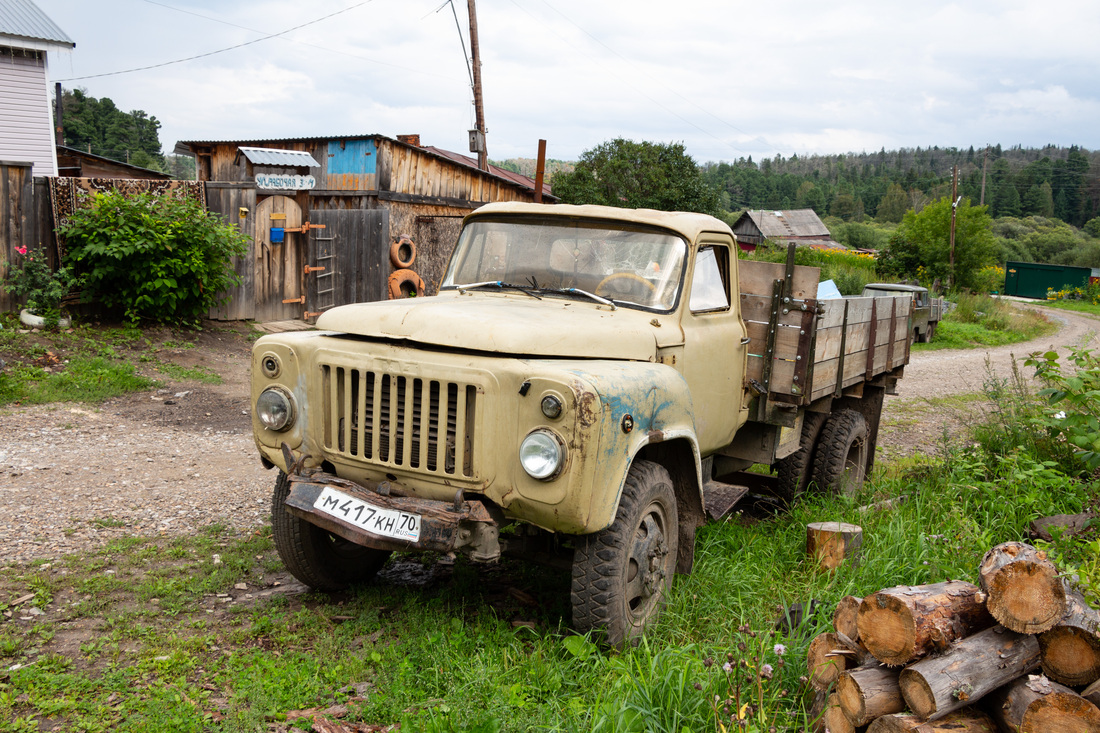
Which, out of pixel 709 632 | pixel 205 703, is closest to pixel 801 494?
pixel 709 632

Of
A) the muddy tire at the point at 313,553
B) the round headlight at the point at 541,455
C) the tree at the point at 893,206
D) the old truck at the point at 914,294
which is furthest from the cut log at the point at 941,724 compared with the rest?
the tree at the point at 893,206

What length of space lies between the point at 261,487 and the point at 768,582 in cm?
385

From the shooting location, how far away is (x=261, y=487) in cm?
626

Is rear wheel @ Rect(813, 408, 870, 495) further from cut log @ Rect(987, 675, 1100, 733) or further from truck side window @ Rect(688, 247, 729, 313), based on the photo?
cut log @ Rect(987, 675, 1100, 733)

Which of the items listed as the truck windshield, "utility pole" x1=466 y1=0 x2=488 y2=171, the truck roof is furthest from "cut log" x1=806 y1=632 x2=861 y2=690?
"utility pole" x1=466 y1=0 x2=488 y2=171

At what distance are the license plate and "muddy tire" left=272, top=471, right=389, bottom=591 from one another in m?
0.53

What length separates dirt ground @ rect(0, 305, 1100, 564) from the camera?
17.2 ft

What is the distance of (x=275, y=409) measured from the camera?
153 inches

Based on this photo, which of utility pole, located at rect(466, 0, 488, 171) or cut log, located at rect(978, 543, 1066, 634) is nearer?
cut log, located at rect(978, 543, 1066, 634)

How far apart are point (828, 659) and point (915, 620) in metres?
0.47

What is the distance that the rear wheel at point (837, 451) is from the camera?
6.27 metres

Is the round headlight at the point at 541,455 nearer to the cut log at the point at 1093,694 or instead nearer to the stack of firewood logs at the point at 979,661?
the stack of firewood logs at the point at 979,661

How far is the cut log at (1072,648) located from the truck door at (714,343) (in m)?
1.87

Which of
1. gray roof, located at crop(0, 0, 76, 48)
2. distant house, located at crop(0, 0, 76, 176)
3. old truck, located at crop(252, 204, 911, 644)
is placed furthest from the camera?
distant house, located at crop(0, 0, 76, 176)
